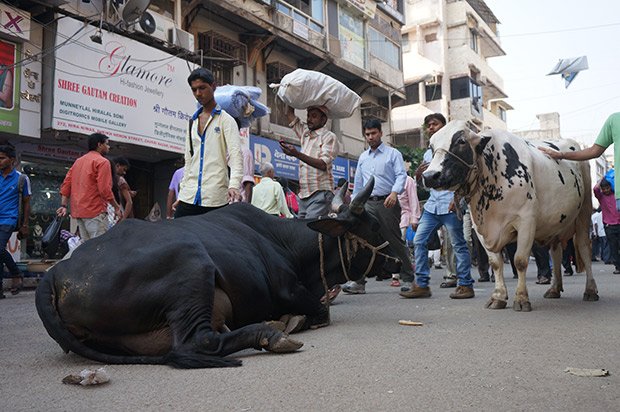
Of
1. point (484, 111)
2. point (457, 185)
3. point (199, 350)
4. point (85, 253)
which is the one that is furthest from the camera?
point (484, 111)

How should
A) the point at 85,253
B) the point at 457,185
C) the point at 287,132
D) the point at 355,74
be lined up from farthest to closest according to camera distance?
the point at 355,74 < the point at 287,132 < the point at 457,185 < the point at 85,253

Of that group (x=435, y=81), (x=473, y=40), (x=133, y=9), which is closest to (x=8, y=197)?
(x=133, y=9)

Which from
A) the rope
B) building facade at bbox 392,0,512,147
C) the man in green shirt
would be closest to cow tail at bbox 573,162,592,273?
the man in green shirt

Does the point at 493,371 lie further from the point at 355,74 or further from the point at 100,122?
the point at 355,74

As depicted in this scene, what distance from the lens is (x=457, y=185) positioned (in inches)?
191

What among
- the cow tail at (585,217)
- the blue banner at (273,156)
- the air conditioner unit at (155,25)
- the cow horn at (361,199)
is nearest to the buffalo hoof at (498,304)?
the cow tail at (585,217)

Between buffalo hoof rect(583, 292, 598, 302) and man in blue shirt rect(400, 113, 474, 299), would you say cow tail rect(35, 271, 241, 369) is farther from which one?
buffalo hoof rect(583, 292, 598, 302)

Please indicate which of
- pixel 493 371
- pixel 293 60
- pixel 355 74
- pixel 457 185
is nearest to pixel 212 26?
pixel 293 60

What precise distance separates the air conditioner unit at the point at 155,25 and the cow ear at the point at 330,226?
10.6m

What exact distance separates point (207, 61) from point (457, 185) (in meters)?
12.7

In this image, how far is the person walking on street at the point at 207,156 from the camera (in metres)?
4.50

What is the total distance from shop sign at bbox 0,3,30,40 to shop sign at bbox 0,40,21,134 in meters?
0.25

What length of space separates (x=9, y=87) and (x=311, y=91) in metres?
7.88

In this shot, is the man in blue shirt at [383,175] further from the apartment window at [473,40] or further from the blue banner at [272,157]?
the apartment window at [473,40]
